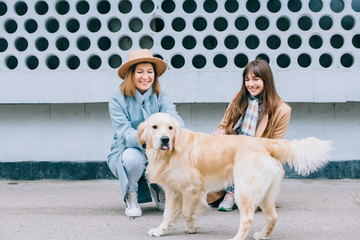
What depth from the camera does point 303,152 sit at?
4.03 meters

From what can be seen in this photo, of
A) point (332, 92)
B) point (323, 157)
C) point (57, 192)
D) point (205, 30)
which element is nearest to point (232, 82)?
point (205, 30)

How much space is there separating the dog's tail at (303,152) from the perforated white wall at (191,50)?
324 centimetres

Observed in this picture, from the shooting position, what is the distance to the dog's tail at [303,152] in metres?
3.98

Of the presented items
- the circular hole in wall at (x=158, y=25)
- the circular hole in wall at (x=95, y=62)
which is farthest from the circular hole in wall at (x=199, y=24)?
the circular hole in wall at (x=95, y=62)

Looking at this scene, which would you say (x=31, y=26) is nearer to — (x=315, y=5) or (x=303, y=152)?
(x=315, y=5)

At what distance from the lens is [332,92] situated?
736 centimetres

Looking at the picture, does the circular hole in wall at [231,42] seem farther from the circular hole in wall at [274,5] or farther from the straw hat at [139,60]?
the straw hat at [139,60]

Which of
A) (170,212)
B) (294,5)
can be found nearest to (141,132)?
(170,212)

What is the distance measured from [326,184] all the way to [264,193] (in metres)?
3.52

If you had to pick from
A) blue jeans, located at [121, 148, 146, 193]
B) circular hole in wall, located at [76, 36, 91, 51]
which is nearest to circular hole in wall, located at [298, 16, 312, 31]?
circular hole in wall, located at [76, 36, 91, 51]

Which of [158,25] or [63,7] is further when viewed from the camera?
[63,7]

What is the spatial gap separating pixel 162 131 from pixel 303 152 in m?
1.12

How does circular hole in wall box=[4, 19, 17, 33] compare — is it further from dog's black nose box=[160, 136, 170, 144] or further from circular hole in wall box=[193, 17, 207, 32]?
dog's black nose box=[160, 136, 170, 144]

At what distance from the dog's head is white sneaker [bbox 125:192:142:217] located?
0.94 metres
